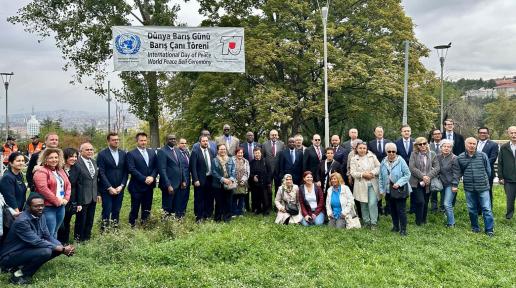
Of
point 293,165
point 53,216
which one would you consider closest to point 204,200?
point 293,165

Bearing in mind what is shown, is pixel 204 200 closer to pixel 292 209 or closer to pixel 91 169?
pixel 292 209

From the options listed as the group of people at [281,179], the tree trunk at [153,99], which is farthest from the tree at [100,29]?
the group of people at [281,179]

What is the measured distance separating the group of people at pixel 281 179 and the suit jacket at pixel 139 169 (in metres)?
0.02

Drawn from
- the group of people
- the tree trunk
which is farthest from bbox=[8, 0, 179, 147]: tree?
the group of people

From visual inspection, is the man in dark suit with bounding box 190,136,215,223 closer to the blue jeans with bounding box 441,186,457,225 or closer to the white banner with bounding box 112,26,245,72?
the white banner with bounding box 112,26,245,72

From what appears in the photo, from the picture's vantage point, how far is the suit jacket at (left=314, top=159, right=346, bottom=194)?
8047 millimetres

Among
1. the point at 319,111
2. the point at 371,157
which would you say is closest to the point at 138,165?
the point at 371,157

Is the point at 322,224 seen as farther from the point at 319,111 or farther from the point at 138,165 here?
the point at 319,111

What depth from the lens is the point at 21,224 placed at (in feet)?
16.6

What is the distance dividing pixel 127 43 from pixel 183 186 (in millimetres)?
4714

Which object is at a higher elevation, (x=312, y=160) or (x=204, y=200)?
(x=312, y=160)

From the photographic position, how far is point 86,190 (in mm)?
6613

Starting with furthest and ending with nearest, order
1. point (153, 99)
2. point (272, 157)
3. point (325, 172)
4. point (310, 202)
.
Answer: point (153, 99), point (272, 157), point (325, 172), point (310, 202)

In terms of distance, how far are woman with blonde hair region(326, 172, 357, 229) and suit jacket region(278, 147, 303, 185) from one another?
1.04 m
